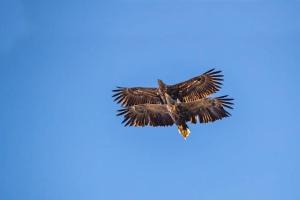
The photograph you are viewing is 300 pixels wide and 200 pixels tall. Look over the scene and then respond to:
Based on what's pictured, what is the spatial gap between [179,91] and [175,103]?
908mm

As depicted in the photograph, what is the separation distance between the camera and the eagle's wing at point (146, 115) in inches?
1407

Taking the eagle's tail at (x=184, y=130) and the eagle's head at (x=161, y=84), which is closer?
the eagle's tail at (x=184, y=130)

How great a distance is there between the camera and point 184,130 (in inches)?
1352

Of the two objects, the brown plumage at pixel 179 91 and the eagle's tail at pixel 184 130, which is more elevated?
the brown plumage at pixel 179 91

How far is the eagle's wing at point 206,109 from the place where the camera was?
35.4 m

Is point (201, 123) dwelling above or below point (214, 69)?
below

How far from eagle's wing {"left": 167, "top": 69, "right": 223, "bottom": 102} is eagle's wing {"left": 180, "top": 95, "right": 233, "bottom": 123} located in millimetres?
321

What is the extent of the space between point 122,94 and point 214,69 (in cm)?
502

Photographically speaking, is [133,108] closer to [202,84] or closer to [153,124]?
[153,124]

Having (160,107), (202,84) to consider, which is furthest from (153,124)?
(202,84)

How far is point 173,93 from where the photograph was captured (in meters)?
35.4

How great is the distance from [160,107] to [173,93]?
1041 millimetres

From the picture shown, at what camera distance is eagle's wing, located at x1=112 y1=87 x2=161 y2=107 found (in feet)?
118

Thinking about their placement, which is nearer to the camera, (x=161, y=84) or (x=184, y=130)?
(x=184, y=130)
